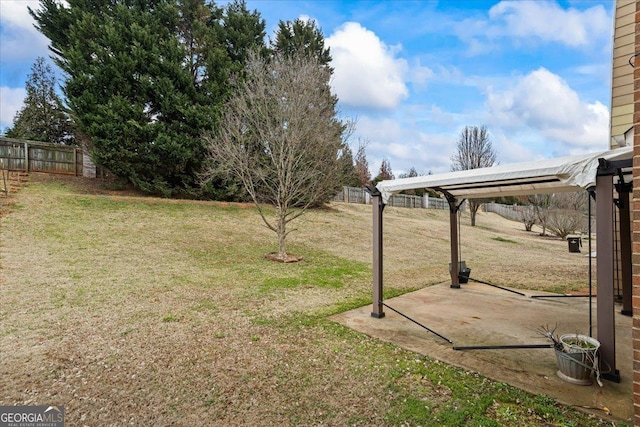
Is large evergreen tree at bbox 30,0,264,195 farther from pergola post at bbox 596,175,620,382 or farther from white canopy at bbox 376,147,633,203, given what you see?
pergola post at bbox 596,175,620,382

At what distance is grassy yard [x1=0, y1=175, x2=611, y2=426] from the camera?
2.52m

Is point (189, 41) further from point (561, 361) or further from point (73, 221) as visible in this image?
point (561, 361)

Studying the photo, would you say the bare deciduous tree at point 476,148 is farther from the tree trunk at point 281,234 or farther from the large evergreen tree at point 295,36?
the tree trunk at point 281,234

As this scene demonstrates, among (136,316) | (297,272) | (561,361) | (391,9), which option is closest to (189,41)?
(391,9)

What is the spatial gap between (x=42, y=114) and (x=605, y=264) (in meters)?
20.7

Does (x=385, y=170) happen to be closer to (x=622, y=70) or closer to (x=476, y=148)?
(x=476, y=148)

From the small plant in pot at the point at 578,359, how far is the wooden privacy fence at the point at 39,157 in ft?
56.3

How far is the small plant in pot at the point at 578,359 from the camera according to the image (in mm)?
2791

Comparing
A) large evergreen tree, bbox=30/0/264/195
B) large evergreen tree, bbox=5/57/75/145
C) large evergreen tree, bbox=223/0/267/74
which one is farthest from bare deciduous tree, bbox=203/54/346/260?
large evergreen tree, bbox=5/57/75/145

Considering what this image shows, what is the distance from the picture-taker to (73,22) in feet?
44.4

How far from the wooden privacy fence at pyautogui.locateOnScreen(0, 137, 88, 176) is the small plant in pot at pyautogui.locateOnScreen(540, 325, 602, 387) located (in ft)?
56.3

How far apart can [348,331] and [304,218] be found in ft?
34.4

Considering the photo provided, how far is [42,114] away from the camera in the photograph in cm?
1544

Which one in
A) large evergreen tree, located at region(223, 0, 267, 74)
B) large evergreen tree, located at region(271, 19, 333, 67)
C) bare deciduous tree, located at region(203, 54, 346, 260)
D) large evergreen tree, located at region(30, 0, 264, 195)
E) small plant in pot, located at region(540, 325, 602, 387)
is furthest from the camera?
large evergreen tree, located at region(271, 19, 333, 67)
